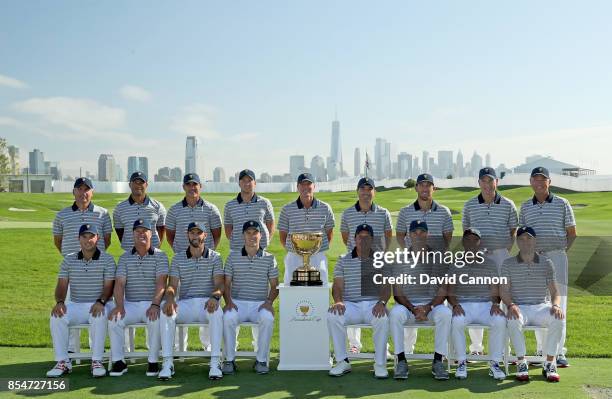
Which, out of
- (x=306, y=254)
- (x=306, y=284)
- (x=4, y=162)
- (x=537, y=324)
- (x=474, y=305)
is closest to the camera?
(x=537, y=324)

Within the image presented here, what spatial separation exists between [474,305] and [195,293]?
290cm

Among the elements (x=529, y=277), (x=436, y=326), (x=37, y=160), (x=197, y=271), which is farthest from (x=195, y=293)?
(x=37, y=160)

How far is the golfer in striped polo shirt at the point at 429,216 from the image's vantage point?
22.3 feet

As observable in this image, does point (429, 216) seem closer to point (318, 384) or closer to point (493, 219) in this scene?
point (493, 219)

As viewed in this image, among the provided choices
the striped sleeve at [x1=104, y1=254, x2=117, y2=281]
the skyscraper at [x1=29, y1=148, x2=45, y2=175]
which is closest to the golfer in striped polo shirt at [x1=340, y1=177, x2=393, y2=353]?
the striped sleeve at [x1=104, y1=254, x2=117, y2=281]

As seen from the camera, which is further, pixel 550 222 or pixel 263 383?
pixel 550 222

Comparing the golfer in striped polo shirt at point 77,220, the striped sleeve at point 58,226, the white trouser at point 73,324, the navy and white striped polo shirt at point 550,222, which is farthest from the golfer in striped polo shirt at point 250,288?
the navy and white striped polo shirt at point 550,222

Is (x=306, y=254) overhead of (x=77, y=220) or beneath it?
beneath

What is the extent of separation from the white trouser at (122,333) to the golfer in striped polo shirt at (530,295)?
3.52 meters

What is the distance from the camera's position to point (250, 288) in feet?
21.6

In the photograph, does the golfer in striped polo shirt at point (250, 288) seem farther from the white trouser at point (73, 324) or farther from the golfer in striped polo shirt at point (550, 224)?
the golfer in striped polo shirt at point (550, 224)

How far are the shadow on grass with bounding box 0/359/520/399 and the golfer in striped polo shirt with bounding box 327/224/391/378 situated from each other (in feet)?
0.64

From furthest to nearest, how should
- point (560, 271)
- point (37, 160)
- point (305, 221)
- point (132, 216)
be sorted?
point (37, 160) → point (305, 221) → point (132, 216) → point (560, 271)

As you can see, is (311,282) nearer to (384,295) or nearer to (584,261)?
(384,295)
